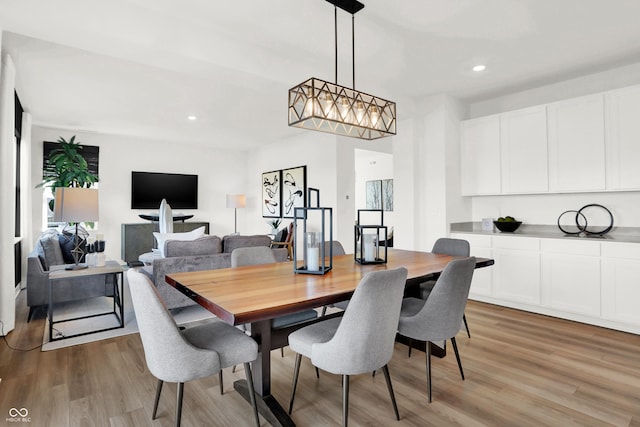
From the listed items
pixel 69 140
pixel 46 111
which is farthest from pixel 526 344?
pixel 69 140

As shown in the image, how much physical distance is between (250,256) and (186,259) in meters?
1.19

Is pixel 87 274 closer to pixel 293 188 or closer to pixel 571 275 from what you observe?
pixel 293 188

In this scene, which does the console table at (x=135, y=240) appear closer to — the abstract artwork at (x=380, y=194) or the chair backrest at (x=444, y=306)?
the abstract artwork at (x=380, y=194)

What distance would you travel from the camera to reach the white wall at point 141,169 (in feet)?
20.5

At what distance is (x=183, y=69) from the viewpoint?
9.83ft

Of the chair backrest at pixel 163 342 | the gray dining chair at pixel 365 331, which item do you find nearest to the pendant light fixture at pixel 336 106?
the gray dining chair at pixel 365 331

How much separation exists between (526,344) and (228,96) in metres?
4.23

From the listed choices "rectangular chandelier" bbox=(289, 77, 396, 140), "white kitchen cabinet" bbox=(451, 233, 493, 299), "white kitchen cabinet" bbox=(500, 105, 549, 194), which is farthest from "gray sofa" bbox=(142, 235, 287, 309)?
"white kitchen cabinet" bbox=(500, 105, 549, 194)

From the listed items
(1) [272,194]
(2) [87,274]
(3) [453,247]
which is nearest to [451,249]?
(3) [453,247]

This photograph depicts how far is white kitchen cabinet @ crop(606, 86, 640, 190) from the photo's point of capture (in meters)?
3.30

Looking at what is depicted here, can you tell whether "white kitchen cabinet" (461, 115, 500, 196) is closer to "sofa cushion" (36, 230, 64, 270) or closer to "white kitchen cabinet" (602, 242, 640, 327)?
"white kitchen cabinet" (602, 242, 640, 327)

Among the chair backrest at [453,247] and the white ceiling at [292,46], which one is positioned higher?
the white ceiling at [292,46]

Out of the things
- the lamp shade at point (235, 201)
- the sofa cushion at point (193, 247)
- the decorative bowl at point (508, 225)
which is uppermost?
the lamp shade at point (235, 201)

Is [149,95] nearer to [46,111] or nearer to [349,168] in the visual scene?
[46,111]
